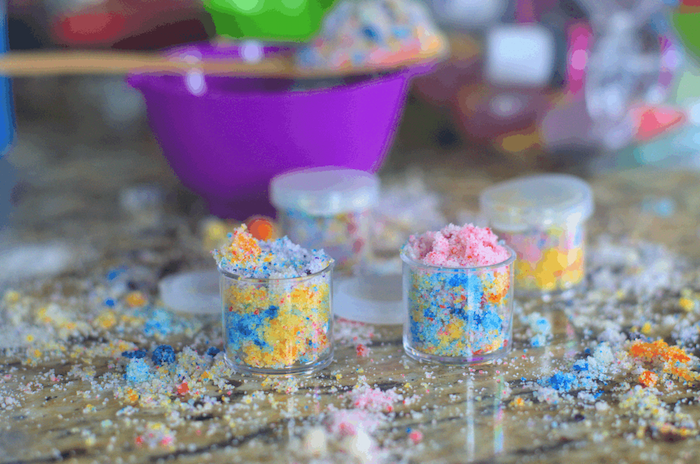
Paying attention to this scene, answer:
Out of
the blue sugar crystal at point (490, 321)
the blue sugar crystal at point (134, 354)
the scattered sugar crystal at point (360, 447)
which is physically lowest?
the scattered sugar crystal at point (360, 447)

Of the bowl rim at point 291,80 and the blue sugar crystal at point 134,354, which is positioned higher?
the bowl rim at point 291,80

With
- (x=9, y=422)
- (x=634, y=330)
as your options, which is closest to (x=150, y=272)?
(x=9, y=422)

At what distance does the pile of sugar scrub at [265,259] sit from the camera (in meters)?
0.71

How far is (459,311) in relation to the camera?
28.2 inches

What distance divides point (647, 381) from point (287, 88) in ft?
2.53

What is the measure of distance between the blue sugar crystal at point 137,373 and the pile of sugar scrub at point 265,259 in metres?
0.13

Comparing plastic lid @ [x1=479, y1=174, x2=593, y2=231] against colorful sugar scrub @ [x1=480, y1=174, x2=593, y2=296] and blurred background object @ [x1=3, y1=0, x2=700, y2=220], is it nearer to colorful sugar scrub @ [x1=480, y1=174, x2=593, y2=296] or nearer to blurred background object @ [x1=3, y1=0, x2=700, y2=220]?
colorful sugar scrub @ [x1=480, y1=174, x2=593, y2=296]

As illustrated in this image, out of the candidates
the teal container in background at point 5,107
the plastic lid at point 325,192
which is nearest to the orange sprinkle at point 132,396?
the plastic lid at point 325,192

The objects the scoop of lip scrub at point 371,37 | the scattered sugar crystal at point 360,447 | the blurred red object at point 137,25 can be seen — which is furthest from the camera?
the blurred red object at point 137,25

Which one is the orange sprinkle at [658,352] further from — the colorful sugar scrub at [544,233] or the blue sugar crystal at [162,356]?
the blue sugar crystal at [162,356]

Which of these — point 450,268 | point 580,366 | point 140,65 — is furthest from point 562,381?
point 140,65

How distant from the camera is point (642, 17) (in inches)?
50.8

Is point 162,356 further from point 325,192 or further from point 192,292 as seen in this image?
point 325,192

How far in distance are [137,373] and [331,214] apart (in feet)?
1.11
